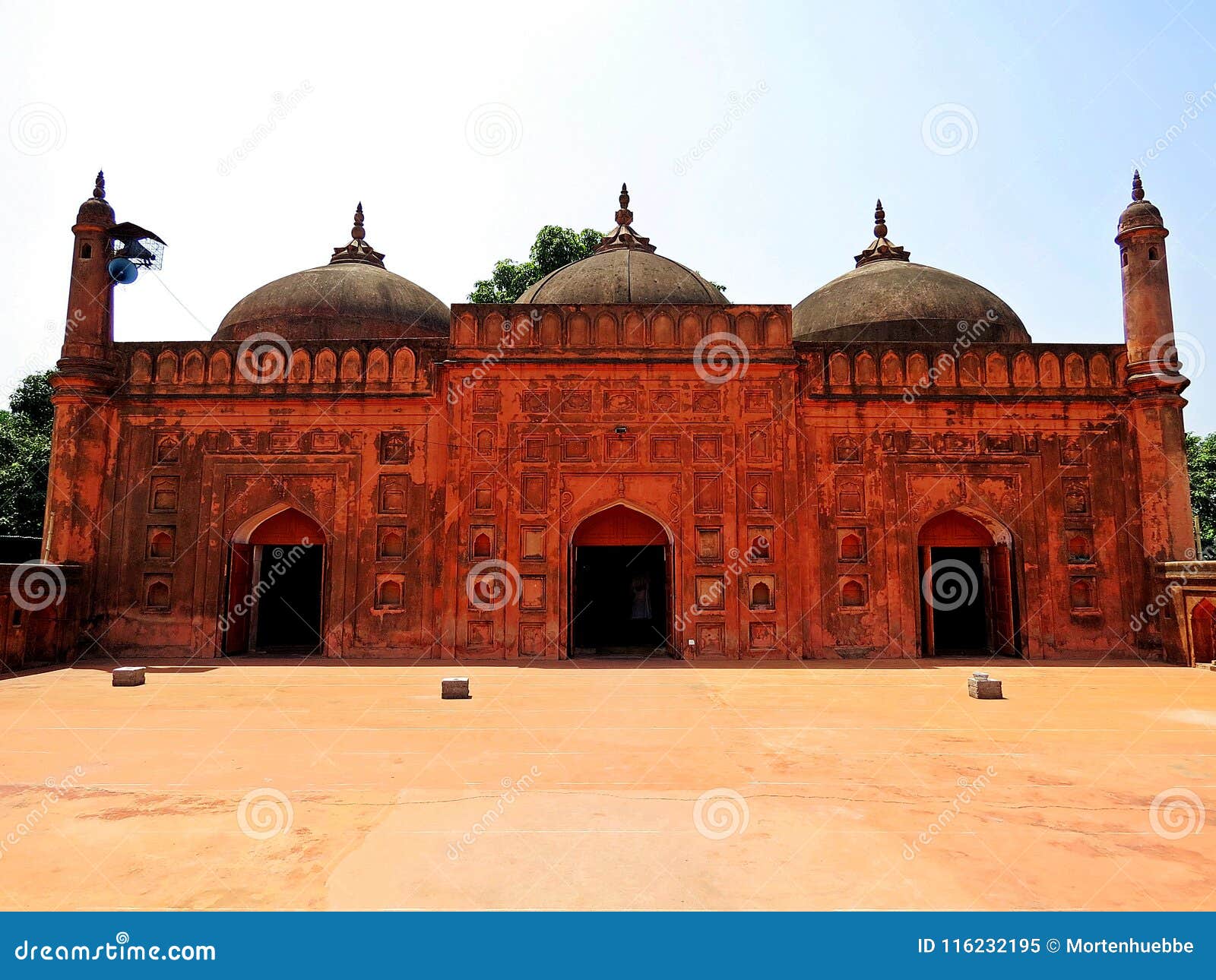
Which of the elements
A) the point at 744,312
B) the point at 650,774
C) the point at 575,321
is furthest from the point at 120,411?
the point at 650,774

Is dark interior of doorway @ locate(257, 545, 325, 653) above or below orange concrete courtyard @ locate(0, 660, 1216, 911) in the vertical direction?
above

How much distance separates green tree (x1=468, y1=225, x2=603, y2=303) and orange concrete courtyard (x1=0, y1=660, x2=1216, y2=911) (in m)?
17.1

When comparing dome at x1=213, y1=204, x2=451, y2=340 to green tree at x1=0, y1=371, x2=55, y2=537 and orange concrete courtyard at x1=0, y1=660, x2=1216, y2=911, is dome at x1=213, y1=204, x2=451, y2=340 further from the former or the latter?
orange concrete courtyard at x1=0, y1=660, x2=1216, y2=911

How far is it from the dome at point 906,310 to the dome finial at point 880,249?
1195 mm

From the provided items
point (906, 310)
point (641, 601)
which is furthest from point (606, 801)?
point (906, 310)

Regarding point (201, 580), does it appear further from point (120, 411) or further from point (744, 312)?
point (744, 312)

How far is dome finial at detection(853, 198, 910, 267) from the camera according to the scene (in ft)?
61.2

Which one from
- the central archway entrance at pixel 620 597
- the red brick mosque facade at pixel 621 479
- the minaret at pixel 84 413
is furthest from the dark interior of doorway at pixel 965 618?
the minaret at pixel 84 413

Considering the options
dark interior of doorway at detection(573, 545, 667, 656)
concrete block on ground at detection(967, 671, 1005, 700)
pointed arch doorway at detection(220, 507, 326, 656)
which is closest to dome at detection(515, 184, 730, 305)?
dark interior of doorway at detection(573, 545, 667, 656)

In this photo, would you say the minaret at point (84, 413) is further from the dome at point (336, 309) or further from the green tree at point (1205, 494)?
the green tree at point (1205, 494)

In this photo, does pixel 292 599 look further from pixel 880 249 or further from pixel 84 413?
pixel 880 249

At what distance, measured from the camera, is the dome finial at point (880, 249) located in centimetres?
1866

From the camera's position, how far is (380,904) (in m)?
2.97

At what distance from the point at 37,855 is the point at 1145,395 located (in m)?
15.1
